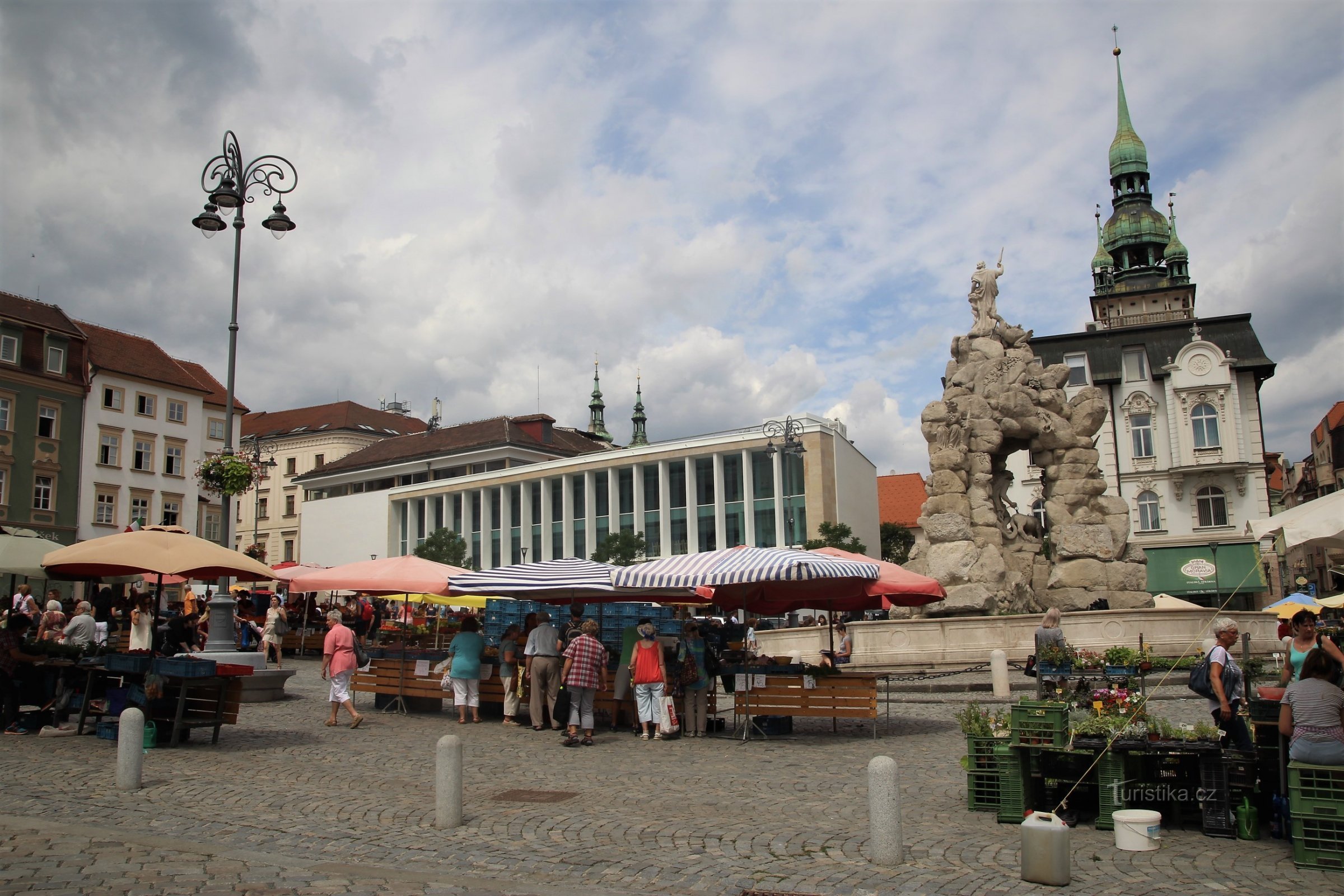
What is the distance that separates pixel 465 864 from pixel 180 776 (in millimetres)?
4506

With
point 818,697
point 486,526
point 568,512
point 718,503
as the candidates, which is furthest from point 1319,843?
point 486,526

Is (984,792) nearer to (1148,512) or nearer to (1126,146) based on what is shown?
(1148,512)

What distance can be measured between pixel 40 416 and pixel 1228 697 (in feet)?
177

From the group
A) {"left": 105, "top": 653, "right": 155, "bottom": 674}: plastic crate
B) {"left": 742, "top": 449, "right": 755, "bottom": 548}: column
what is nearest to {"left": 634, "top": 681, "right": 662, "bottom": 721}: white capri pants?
{"left": 105, "top": 653, "right": 155, "bottom": 674}: plastic crate

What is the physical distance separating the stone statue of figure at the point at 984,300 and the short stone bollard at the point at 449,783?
2089 centimetres

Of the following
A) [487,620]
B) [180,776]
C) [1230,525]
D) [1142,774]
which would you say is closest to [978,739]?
[1142,774]

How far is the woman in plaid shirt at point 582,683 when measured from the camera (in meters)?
13.0

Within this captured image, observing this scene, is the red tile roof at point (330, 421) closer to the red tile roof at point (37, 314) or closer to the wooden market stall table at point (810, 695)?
the red tile roof at point (37, 314)

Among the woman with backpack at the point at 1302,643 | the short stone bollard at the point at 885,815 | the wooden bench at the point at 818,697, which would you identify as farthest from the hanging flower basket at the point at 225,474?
the woman with backpack at the point at 1302,643

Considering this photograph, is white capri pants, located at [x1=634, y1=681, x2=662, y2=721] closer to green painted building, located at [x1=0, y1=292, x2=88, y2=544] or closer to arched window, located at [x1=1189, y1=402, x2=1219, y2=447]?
green painted building, located at [x1=0, y1=292, x2=88, y2=544]

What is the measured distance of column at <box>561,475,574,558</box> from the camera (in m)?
75.1

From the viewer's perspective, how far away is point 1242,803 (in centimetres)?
748

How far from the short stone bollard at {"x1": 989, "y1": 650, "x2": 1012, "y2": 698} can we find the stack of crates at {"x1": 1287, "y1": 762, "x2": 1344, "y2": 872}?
9.97 m

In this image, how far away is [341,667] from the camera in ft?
46.9
